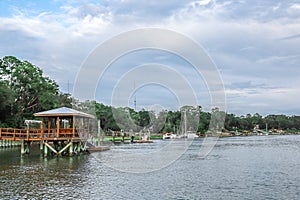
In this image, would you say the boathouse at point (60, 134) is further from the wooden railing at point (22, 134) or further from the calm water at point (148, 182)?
the calm water at point (148, 182)

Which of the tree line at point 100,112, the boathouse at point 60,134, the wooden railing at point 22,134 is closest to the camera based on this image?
the boathouse at point 60,134

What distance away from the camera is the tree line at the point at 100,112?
60281 millimetres

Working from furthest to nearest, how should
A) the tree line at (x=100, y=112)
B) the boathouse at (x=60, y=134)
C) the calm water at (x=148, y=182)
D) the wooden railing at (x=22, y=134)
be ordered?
the tree line at (x=100, y=112) → the wooden railing at (x=22, y=134) → the boathouse at (x=60, y=134) → the calm water at (x=148, y=182)

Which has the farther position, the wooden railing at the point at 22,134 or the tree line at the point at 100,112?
the tree line at the point at 100,112

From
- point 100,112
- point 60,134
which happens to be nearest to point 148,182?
point 60,134

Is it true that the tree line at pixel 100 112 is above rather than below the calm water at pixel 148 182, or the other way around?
above

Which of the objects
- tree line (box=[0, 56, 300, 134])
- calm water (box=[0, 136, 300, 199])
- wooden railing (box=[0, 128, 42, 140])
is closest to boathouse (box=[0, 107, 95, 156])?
wooden railing (box=[0, 128, 42, 140])

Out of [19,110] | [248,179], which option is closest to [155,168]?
[248,179]

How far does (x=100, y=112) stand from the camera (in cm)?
9300

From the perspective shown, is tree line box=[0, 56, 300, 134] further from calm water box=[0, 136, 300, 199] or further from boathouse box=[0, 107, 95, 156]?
calm water box=[0, 136, 300, 199]

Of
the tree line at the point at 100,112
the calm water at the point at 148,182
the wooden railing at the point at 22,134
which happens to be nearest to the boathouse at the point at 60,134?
the wooden railing at the point at 22,134

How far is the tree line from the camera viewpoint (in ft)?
198

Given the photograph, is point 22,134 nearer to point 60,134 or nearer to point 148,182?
point 60,134

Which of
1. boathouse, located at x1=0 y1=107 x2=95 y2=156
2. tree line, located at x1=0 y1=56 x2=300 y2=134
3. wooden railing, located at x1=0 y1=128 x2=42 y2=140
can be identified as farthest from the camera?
tree line, located at x1=0 y1=56 x2=300 y2=134
